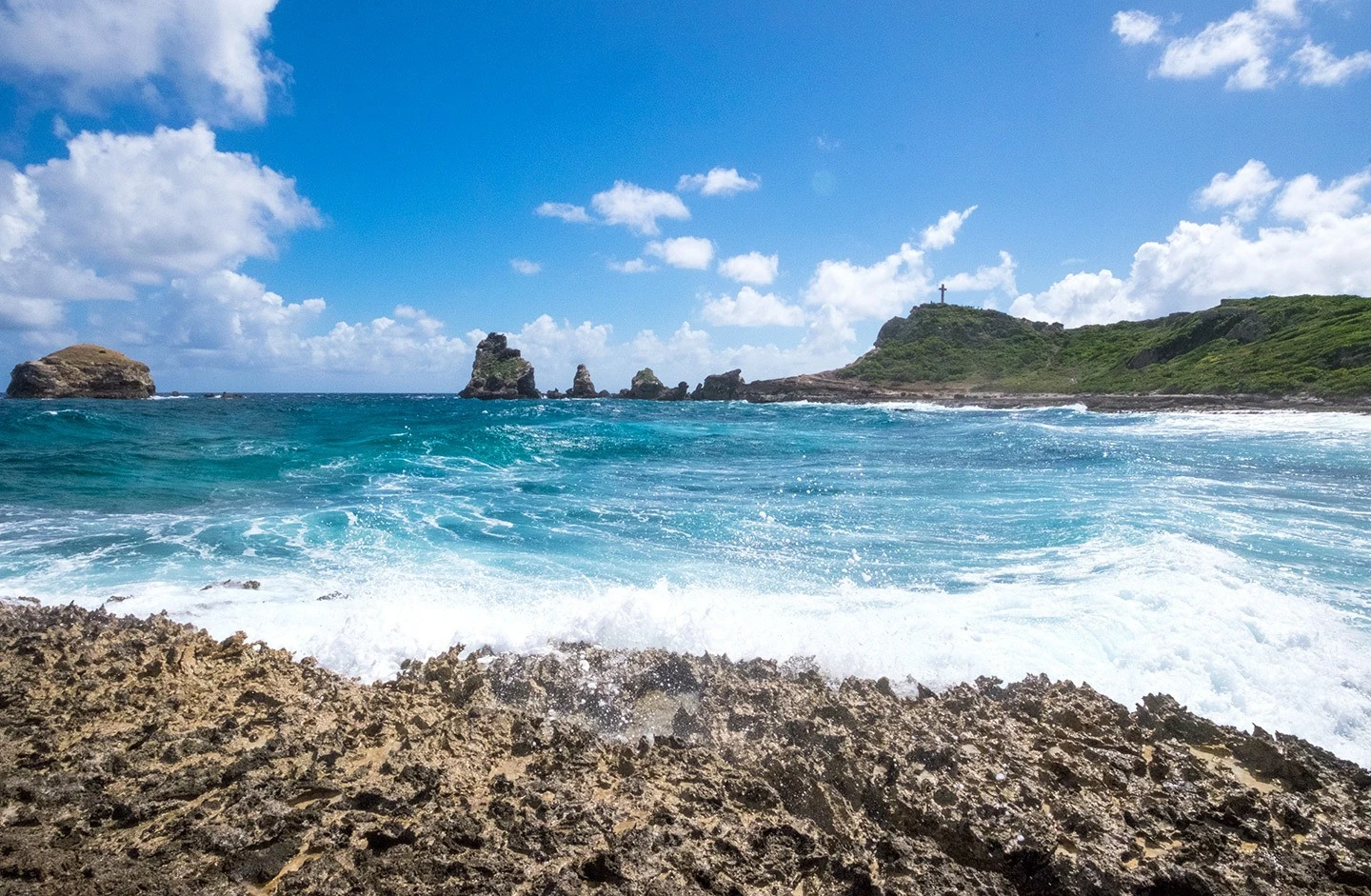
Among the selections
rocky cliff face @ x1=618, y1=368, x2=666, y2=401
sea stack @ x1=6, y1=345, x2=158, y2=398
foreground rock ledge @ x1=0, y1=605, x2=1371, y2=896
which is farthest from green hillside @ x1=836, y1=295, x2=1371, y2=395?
sea stack @ x1=6, y1=345, x2=158, y2=398

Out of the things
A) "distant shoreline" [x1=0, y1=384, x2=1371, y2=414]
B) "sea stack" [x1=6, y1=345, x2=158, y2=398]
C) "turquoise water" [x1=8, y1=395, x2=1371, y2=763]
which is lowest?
"turquoise water" [x1=8, y1=395, x2=1371, y2=763]

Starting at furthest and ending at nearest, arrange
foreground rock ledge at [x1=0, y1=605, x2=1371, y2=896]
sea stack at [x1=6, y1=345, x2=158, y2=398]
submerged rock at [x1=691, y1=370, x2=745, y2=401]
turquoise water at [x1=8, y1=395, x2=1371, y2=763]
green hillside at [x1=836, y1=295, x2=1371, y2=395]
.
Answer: submerged rock at [x1=691, y1=370, x2=745, y2=401]
sea stack at [x1=6, y1=345, x2=158, y2=398]
green hillside at [x1=836, y1=295, x2=1371, y2=395]
turquoise water at [x1=8, y1=395, x2=1371, y2=763]
foreground rock ledge at [x1=0, y1=605, x2=1371, y2=896]

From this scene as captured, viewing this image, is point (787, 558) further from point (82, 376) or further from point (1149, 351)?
point (82, 376)

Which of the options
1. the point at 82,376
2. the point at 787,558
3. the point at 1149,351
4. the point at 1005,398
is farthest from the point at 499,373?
the point at 787,558

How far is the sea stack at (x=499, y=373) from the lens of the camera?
94.5m

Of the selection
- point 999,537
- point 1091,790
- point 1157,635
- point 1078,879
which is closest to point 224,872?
point 1078,879

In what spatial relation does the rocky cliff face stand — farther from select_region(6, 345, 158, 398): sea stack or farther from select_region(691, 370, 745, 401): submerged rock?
select_region(6, 345, 158, 398): sea stack

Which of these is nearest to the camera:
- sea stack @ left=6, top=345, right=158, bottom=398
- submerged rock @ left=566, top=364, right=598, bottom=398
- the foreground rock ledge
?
the foreground rock ledge

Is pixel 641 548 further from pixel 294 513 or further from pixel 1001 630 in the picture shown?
pixel 294 513

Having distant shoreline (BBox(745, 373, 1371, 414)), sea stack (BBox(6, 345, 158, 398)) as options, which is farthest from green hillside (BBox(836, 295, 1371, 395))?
sea stack (BBox(6, 345, 158, 398))

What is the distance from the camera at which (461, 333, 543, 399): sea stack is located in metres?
94.5

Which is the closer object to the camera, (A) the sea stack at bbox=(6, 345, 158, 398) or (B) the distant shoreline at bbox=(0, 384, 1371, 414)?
(B) the distant shoreline at bbox=(0, 384, 1371, 414)

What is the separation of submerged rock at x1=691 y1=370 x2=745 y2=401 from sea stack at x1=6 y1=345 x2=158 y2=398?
69.3 metres

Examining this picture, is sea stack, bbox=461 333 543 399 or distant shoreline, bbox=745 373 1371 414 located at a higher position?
sea stack, bbox=461 333 543 399
